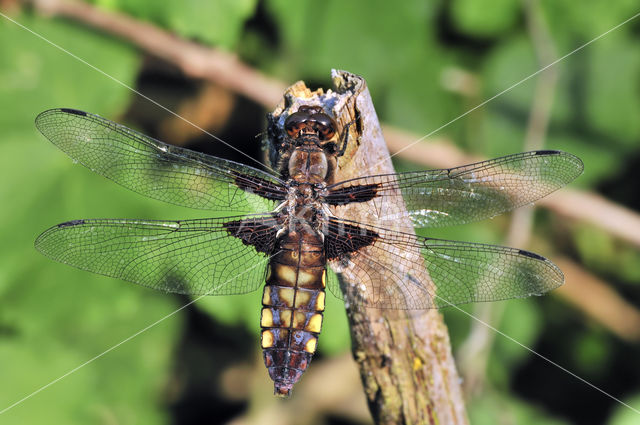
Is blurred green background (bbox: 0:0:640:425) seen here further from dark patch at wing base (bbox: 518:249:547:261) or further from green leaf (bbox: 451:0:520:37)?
dark patch at wing base (bbox: 518:249:547:261)

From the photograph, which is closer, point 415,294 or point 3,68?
point 415,294

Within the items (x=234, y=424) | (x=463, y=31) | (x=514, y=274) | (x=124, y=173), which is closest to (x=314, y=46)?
(x=463, y=31)

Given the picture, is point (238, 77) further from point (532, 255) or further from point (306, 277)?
point (532, 255)

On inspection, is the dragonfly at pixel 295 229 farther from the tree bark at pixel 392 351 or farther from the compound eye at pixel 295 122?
the tree bark at pixel 392 351

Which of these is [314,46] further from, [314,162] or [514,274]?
[514,274]

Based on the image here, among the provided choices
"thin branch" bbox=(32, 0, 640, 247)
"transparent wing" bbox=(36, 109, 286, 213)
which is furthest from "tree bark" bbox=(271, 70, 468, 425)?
"thin branch" bbox=(32, 0, 640, 247)
